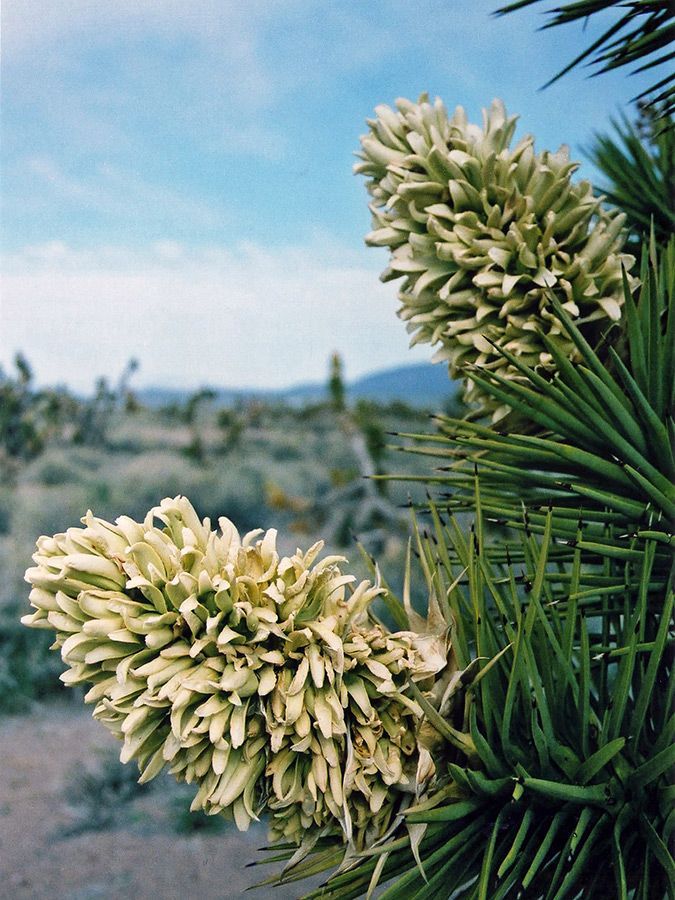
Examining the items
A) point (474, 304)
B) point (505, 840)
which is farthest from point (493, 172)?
point (505, 840)

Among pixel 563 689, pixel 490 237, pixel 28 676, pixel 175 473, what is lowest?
pixel 28 676

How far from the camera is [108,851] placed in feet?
6.95

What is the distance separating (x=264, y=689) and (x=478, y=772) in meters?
0.10

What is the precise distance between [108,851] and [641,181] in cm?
211

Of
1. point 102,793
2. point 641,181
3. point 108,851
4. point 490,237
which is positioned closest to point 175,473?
point 102,793

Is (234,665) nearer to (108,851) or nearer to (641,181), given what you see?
(641,181)

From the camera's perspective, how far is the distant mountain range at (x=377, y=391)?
17.3 ft

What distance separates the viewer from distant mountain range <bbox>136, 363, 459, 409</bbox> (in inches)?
207

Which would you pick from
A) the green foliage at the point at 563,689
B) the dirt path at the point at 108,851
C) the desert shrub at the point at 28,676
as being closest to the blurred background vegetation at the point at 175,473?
the desert shrub at the point at 28,676

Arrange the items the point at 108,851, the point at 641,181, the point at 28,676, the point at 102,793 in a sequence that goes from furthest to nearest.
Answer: the point at 28,676, the point at 102,793, the point at 108,851, the point at 641,181

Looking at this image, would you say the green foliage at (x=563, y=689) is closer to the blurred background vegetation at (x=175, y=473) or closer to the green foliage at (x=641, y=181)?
the green foliage at (x=641, y=181)

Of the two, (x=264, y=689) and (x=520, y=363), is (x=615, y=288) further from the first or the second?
(x=264, y=689)

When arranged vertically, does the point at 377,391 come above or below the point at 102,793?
above

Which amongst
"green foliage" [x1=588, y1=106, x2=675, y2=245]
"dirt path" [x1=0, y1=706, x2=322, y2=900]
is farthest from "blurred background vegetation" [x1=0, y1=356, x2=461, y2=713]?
"green foliage" [x1=588, y1=106, x2=675, y2=245]
